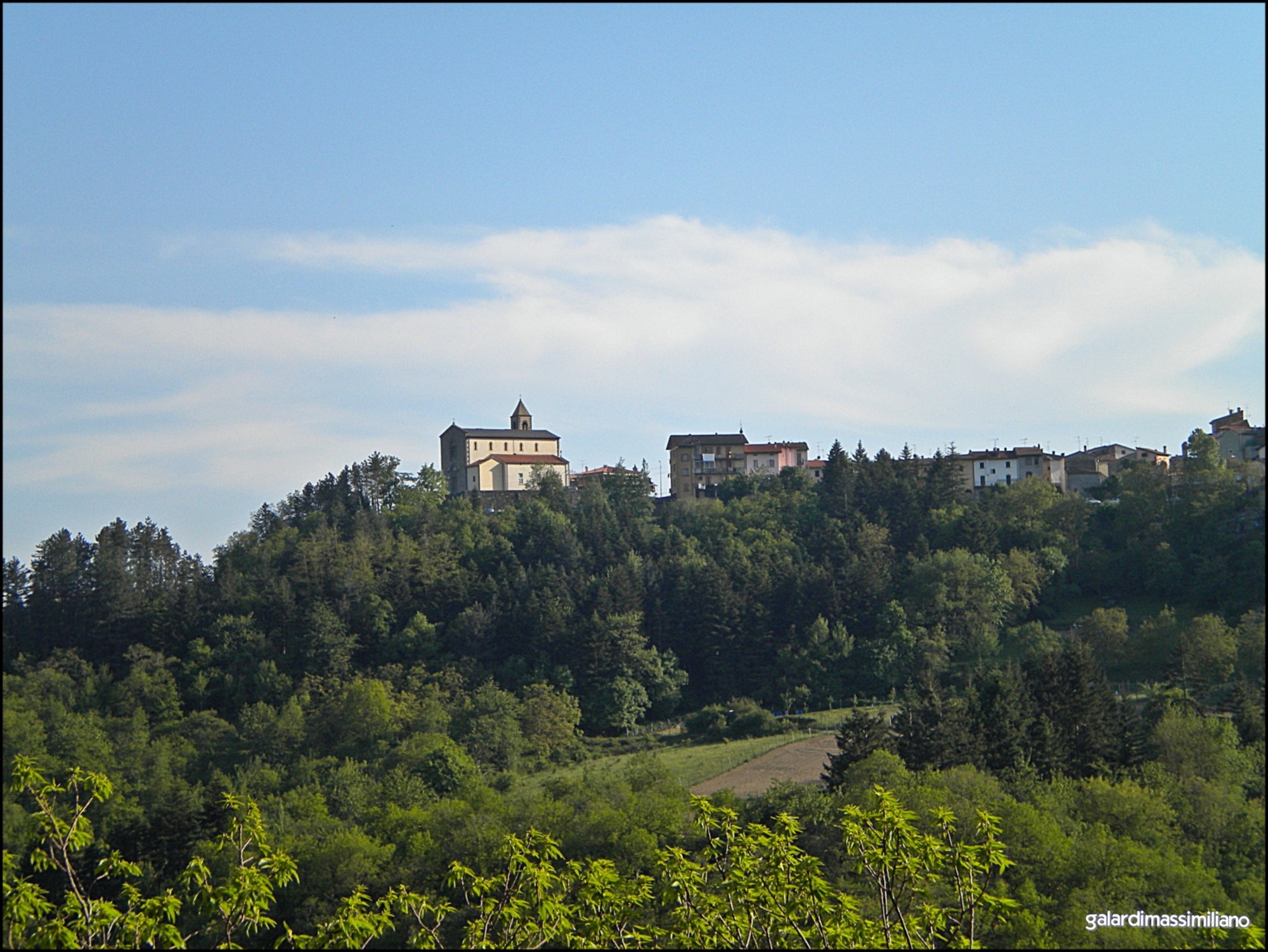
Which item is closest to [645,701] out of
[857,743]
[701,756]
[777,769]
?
[701,756]

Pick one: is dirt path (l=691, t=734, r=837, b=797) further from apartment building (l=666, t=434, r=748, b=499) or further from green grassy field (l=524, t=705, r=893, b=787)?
apartment building (l=666, t=434, r=748, b=499)

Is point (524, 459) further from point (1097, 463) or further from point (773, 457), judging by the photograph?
point (1097, 463)

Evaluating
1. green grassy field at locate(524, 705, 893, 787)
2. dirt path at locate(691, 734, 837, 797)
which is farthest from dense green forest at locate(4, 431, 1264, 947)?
dirt path at locate(691, 734, 837, 797)

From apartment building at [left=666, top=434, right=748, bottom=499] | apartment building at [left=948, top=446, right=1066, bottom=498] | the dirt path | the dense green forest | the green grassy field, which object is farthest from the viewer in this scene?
apartment building at [left=666, top=434, right=748, bottom=499]

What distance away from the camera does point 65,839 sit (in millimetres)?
9164

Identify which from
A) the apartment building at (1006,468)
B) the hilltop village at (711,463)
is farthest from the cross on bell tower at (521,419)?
the apartment building at (1006,468)

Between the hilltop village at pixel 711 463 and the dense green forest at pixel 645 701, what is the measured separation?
159 inches

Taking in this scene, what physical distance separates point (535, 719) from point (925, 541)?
2488cm

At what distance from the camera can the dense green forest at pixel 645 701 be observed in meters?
12.3

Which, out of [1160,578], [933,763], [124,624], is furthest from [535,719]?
[1160,578]

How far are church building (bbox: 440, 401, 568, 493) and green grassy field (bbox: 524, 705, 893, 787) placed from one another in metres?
30.9

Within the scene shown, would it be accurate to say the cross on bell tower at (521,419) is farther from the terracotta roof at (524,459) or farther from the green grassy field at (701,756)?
the green grassy field at (701,756)

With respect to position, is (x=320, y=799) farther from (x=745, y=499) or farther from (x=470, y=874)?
(x=745, y=499)

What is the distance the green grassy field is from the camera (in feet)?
148
